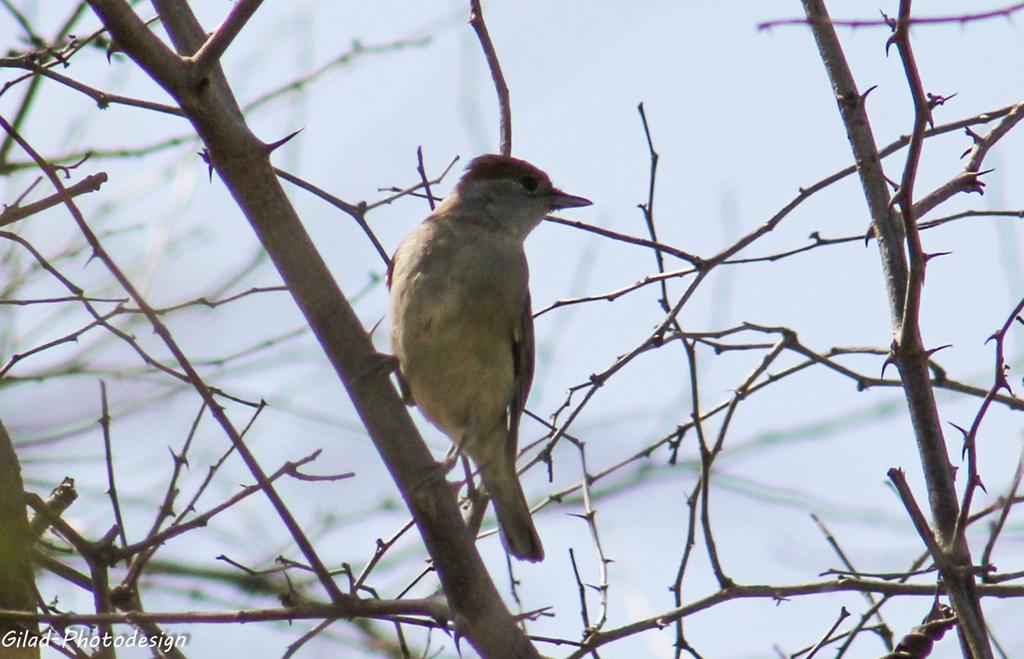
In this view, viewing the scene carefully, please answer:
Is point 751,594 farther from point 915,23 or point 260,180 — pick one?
point 260,180

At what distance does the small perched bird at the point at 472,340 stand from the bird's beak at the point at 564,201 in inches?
20.1

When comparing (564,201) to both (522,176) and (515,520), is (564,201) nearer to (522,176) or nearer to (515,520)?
(522,176)

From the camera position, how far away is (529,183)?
6414 millimetres

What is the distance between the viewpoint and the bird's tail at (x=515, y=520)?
5523 mm

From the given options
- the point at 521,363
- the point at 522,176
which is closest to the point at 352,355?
the point at 521,363

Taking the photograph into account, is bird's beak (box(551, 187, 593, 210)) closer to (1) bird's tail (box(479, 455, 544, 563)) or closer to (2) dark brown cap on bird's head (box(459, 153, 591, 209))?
(2) dark brown cap on bird's head (box(459, 153, 591, 209))

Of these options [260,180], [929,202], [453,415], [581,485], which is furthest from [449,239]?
[929,202]

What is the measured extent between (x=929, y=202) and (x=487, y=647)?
184 cm

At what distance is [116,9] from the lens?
122 inches

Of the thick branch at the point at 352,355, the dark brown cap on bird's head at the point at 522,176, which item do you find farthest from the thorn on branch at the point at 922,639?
the dark brown cap on bird's head at the point at 522,176

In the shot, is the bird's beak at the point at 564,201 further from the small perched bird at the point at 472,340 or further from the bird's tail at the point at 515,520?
the bird's tail at the point at 515,520

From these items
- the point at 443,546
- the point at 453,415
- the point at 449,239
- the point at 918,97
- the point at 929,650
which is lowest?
the point at 929,650

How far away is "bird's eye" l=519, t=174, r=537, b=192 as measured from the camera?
638 cm

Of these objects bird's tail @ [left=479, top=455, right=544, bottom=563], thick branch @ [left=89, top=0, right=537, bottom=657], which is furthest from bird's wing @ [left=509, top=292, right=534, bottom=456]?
thick branch @ [left=89, top=0, right=537, bottom=657]
